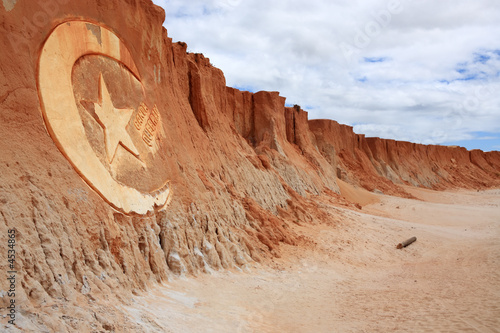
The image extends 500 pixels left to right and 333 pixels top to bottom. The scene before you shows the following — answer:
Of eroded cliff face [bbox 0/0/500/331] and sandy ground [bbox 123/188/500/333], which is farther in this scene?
sandy ground [bbox 123/188/500/333]

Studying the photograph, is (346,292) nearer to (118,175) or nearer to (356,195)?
(118,175)

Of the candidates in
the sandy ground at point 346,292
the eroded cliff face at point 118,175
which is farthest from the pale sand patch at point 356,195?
the sandy ground at point 346,292

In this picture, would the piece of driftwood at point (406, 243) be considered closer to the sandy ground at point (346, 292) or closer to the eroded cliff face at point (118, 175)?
the sandy ground at point (346, 292)

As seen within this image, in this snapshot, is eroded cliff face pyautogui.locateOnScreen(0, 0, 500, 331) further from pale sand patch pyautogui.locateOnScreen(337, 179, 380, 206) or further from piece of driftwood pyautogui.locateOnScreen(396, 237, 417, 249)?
pale sand patch pyautogui.locateOnScreen(337, 179, 380, 206)

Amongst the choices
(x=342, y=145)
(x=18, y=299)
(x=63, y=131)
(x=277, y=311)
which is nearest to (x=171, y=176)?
(x=63, y=131)

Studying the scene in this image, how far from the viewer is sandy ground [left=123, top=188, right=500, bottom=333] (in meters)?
6.12

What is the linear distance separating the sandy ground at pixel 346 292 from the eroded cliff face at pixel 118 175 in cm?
61

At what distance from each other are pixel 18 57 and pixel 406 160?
42.5 m

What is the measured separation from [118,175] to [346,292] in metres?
5.62

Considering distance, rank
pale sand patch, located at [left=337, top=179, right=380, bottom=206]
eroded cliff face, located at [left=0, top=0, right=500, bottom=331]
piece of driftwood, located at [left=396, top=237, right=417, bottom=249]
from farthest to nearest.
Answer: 1. pale sand patch, located at [left=337, top=179, right=380, bottom=206]
2. piece of driftwood, located at [left=396, top=237, right=417, bottom=249]
3. eroded cliff face, located at [left=0, top=0, right=500, bottom=331]

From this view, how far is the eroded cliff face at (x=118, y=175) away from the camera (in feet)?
15.5

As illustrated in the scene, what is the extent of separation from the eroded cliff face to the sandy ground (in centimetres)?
61

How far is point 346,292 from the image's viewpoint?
27.9 feet

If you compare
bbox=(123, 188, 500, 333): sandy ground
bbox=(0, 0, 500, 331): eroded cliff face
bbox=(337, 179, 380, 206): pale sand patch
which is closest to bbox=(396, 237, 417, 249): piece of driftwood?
bbox=(123, 188, 500, 333): sandy ground
